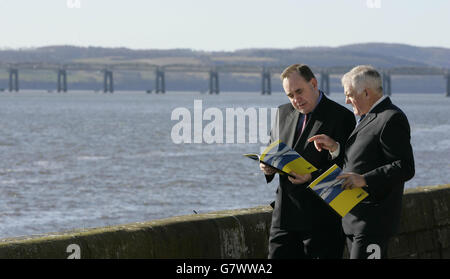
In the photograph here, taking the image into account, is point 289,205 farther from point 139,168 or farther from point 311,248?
point 139,168

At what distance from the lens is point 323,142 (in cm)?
488

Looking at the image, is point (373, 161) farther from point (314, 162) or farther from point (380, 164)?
point (314, 162)

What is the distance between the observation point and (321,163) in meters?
5.07

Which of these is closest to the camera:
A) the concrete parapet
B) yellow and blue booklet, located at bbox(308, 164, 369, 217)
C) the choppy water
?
yellow and blue booklet, located at bbox(308, 164, 369, 217)

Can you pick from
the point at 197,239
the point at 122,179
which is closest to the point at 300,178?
the point at 197,239

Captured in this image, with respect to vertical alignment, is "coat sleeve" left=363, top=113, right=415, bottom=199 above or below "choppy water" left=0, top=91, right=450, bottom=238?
above

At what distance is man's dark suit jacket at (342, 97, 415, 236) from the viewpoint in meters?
4.73

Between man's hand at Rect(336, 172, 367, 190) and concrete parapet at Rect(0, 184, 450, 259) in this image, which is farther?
concrete parapet at Rect(0, 184, 450, 259)

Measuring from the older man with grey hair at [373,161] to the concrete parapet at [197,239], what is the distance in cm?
114

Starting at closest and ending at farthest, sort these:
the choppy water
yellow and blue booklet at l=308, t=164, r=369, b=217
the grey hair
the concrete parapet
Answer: yellow and blue booklet at l=308, t=164, r=369, b=217 < the grey hair < the concrete parapet < the choppy water

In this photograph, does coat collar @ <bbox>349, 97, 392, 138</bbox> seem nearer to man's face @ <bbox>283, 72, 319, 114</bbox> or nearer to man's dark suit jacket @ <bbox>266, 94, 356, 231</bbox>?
man's dark suit jacket @ <bbox>266, 94, 356, 231</bbox>

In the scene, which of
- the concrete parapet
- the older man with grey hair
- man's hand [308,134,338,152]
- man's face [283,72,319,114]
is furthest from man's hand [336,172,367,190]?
the concrete parapet
